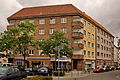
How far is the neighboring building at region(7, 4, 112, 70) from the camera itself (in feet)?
166

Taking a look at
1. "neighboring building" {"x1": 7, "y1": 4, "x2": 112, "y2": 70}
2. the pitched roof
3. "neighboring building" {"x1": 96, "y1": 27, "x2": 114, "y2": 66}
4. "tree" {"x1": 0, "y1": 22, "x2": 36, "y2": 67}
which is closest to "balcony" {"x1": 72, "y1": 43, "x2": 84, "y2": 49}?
"neighboring building" {"x1": 7, "y1": 4, "x2": 112, "y2": 70}

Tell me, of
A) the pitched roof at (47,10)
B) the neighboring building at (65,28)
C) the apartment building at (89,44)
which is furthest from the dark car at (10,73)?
the apartment building at (89,44)

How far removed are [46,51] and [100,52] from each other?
1427 inches

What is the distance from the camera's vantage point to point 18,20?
56469mm

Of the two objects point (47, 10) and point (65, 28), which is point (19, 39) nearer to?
point (65, 28)

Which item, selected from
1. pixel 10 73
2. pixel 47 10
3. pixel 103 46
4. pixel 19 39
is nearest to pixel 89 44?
pixel 47 10

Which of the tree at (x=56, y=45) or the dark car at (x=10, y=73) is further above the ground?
the tree at (x=56, y=45)

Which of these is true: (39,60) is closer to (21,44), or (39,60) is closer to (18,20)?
(18,20)

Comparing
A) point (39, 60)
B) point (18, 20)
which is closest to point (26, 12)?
point (18, 20)

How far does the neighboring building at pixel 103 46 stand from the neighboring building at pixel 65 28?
7388 millimetres

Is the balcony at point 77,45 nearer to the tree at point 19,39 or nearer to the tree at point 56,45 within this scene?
the tree at point 56,45

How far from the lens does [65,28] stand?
51375 millimetres

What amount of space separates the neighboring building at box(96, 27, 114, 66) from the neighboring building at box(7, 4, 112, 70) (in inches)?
291

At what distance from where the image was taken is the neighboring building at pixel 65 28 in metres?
50.6
